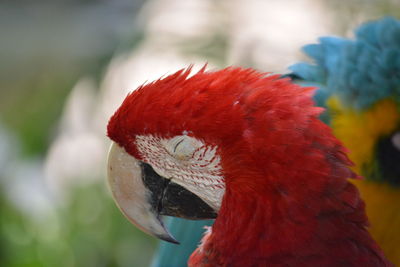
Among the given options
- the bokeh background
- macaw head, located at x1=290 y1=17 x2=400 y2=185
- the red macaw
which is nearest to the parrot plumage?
macaw head, located at x1=290 y1=17 x2=400 y2=185

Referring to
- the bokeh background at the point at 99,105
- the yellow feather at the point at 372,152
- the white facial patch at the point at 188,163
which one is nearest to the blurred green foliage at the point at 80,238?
the bokeh background at the point at 99,105

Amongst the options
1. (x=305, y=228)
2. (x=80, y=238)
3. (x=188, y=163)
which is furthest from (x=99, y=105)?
(x=305, y=228)

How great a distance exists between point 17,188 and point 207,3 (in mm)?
974

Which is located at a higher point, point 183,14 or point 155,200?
point 183,14

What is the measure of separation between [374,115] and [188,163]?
1.40 ft

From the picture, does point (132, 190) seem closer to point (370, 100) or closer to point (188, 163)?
point (188, 163)

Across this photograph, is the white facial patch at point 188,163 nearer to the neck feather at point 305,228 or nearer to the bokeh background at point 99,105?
the neck feather at point 305,228

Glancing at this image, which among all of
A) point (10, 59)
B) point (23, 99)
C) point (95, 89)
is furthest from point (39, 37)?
point (95, 89)

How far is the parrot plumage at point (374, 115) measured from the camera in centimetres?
98

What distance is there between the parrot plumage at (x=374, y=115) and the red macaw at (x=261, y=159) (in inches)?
12.4

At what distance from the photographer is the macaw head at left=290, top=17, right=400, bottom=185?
0.98 metres

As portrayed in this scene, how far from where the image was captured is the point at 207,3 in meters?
2.05

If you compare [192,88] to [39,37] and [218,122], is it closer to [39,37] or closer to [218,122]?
[218,122]

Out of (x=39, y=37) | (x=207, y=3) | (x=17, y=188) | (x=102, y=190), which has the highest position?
(x=207, y=3)
